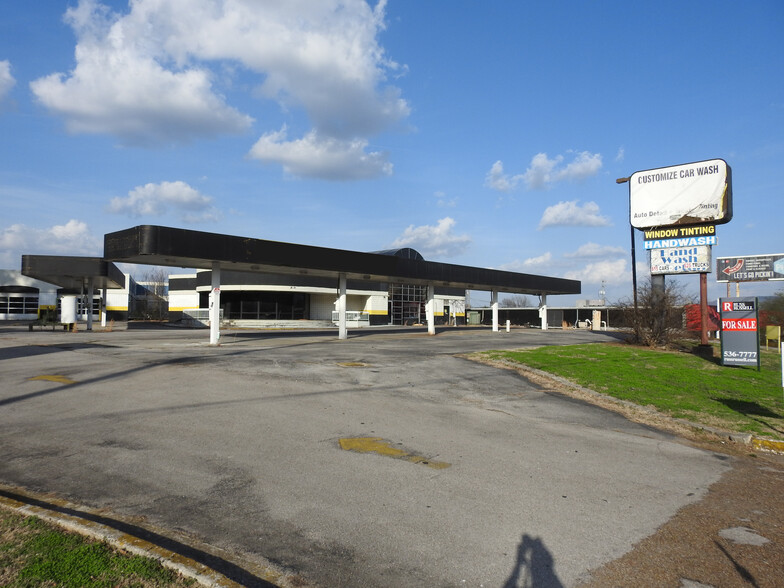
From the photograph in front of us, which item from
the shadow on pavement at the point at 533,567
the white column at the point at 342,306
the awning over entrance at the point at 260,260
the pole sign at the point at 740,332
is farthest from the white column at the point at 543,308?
the shadow on pavement at the point at 533,567

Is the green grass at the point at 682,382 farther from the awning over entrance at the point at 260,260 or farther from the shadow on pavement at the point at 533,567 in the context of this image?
the awning over entrance at the point at 260,260

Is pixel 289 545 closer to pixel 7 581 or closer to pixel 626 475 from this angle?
pixel 7 581

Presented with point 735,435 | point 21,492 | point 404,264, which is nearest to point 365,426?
point 21,492

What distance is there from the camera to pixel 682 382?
50.3ft

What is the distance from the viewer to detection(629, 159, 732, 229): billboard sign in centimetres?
2523

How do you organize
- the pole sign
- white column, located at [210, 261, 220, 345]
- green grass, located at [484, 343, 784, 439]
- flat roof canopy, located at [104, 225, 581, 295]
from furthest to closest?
white column, located at [210, 261, 220, 345] → flat roof canopy, located at [104, 225, 581, 295] → the pole sign → green grass, located at [484, 343, 784, 439]

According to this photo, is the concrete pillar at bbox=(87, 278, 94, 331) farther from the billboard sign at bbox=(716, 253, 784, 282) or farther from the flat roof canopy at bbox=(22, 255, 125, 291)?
the billboard sign at bbox=(716, 253, 784, 282)

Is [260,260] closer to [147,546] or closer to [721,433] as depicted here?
[721,433]

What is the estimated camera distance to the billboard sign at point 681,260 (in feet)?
→ 84.6

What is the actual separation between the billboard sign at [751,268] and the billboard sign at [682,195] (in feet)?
135

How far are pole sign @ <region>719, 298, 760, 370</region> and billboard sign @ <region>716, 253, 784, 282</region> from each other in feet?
156

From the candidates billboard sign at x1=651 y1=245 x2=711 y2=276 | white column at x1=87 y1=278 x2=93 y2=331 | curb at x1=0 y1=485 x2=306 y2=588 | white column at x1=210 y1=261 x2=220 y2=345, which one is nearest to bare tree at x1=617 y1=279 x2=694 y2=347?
billboard sign at x1=651 y1=245 x2=711 y2=276

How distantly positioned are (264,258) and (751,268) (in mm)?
58567

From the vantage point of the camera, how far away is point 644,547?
4.67 metres
